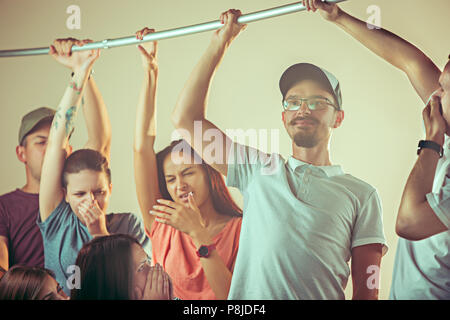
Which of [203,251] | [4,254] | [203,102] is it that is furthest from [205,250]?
[4,254]

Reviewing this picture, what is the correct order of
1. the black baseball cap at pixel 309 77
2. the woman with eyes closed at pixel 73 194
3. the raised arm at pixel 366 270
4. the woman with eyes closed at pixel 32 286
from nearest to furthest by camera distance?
the raised arm at pixel 366 270
the black baseball cap at pixel 309 77
the woman with eyes closed at pixel 32 286
the woman with eyes closed at pixel 73 194

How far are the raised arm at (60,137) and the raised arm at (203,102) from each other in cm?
51

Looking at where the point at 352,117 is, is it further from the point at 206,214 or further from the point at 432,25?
the point at 206,214

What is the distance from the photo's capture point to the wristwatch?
1783 mm

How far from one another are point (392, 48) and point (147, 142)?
1024 millimetres

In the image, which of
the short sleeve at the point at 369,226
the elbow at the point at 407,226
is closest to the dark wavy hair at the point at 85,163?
the short sleeve at the point at 369,226

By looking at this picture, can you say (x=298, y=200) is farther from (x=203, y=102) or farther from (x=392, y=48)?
(x=392, y=48)

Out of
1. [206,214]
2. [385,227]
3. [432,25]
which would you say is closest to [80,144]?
[206,214]

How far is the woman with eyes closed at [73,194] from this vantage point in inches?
78.0

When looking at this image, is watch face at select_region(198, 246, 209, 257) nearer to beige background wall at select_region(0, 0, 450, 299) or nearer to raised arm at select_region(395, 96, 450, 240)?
beige background wall at select_region(0, 0, 450, 299)

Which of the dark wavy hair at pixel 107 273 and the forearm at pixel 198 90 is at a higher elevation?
the forearm at pixel 198 90

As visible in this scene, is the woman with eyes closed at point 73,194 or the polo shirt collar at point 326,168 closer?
the polo shirt collar at point 326,168

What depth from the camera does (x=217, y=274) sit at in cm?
177

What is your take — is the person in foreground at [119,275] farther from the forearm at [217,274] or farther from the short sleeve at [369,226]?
the short sleeve at [369,226]
